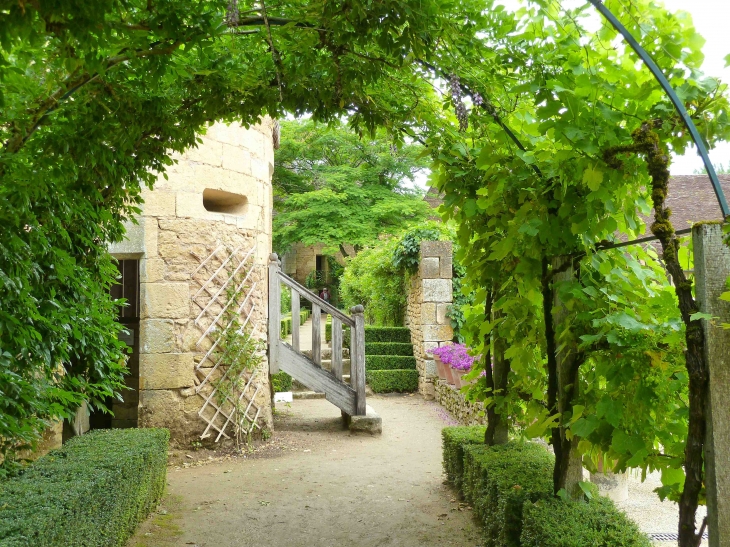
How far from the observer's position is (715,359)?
6.56 feet

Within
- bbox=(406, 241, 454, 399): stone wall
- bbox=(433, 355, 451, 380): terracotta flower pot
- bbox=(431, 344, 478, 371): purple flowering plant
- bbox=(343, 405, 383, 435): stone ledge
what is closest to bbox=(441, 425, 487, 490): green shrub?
bbox=(343, 405, 383, 435): stone ledge

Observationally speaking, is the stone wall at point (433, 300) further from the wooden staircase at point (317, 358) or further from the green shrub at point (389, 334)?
the wooden staircase at point (317, 358)

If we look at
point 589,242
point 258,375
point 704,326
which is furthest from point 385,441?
point 704,326

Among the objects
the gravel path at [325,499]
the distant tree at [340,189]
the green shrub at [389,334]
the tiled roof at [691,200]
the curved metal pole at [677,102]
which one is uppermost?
the distant tree at [340,189]

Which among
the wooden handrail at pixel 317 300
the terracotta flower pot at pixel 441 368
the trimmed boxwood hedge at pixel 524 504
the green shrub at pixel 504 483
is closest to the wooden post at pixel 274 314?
the wooden handrail at pixel 317 300

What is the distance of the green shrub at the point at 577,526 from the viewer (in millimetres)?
2459

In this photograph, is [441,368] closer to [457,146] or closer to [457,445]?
[457,445]

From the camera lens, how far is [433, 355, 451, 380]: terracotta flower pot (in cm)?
946

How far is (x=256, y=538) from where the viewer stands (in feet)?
14.4

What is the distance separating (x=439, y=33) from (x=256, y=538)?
11.2 feet

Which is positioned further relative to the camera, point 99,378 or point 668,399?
point 99,378

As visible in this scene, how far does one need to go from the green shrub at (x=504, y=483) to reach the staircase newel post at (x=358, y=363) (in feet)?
10.5

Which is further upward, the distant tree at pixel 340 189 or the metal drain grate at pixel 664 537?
the distant tree at pixel 340 189

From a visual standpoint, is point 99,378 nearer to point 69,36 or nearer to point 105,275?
point 105,275
